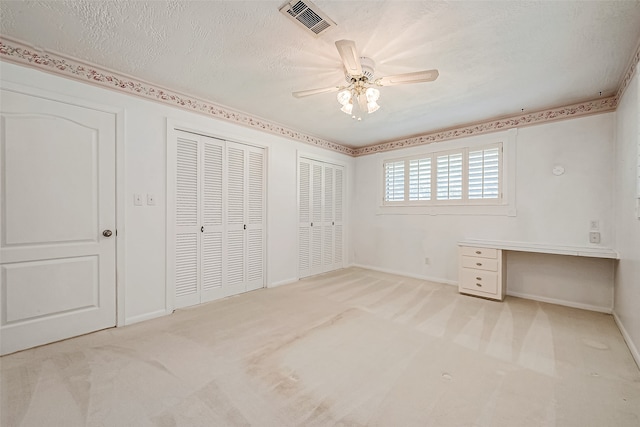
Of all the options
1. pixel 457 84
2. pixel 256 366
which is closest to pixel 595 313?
pixel 457 84

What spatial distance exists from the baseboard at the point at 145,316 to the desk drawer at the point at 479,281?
3726mm

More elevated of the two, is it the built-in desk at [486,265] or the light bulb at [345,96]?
the light bulb at [345,96]

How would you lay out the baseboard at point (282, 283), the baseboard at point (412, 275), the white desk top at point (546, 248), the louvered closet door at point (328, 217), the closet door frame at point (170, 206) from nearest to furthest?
the white desk top at point (546, 248) < the closet door frame at point (170, 206) < the baseboard at point (282, 283) < the baseboard at point (412, 275) < the louvered closet door at point (328, 217)

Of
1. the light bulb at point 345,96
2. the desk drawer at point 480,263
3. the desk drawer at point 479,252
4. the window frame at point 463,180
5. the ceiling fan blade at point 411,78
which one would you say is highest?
the ceiling fan blade at point 411,78

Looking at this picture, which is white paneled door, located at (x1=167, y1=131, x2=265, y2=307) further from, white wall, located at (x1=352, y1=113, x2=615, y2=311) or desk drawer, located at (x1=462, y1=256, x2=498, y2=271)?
desk drawer, located at (x1=462, y1=256, x2=498, y2=271)

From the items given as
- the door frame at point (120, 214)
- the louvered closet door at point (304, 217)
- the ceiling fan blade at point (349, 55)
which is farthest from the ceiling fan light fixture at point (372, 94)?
the door frame at point (120, 214)

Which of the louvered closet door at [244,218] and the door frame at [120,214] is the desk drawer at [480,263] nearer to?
the louvered closet door at [244,218]

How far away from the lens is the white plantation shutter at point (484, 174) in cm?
369

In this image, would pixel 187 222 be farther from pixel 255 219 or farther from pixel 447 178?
pixel 447 178

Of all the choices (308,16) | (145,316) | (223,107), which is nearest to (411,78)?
(308,16)

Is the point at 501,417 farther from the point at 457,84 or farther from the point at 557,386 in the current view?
the point at 457,84

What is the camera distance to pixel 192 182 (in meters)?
3.14

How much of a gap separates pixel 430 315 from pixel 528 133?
2712mm

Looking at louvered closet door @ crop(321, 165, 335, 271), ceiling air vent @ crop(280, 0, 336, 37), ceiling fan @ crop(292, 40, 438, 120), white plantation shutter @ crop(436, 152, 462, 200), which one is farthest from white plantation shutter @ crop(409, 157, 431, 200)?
ceiling air vent @ crop(280, 0, 336, 37)
